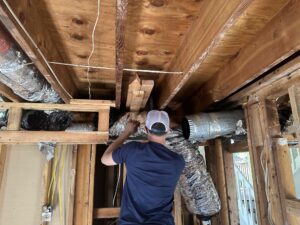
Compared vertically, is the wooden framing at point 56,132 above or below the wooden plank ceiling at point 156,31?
below

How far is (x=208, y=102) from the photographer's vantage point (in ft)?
6.17

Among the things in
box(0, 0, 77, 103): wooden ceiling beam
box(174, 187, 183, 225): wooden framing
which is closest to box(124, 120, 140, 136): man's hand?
box(0, 0, 77, 103): wooden ceiling beam

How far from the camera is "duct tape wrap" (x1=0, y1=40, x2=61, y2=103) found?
3.61 feet

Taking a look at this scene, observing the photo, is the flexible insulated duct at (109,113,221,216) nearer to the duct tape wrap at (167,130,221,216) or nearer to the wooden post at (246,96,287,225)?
the duct tape wrap at (167,130,221,216)

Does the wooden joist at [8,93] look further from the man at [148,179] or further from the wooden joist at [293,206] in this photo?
the wooden joist at [293,206]

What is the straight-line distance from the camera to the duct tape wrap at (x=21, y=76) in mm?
1100

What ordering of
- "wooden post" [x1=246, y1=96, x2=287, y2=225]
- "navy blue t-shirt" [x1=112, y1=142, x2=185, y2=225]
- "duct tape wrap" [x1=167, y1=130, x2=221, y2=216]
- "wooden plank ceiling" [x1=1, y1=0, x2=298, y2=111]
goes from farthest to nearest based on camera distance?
"duct tape wrap" [x1=167, y1=130, x2=221, y2=216], "wooden post" [x1=246, y1=96, x2=287, y2=225], "navy blue t-shirt" [x1=112, y1=142, x2=185, y2=225], "wooden plank ceiling" [x1=1, y1=0, x2=298, y2=111]

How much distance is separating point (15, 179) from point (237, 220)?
7.28 feet

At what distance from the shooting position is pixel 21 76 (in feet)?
4.27

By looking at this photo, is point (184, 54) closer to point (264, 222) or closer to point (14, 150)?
point (264, 222)

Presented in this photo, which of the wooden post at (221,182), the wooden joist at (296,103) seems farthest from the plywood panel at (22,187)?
the wooden joist at (296,103)

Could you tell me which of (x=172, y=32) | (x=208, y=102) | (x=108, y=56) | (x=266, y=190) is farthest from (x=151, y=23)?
(x=266, y=190)

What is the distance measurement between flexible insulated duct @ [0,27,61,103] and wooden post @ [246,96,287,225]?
1471 mm

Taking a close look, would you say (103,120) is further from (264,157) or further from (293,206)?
(293,206)
